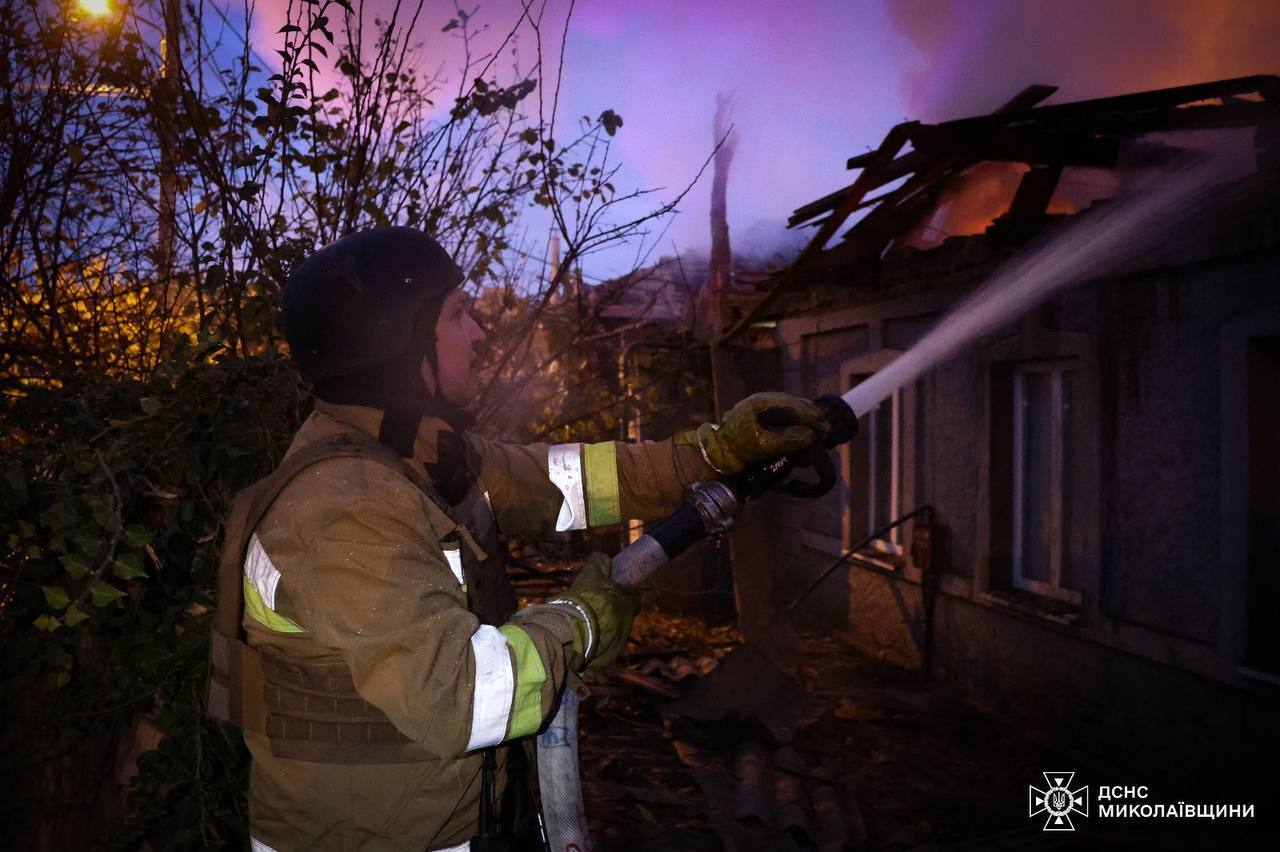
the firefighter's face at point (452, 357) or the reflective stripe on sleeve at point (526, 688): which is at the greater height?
the firefighter's face at point (452, 357)

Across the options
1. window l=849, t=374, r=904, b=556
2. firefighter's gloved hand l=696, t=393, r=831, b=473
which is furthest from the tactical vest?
window l=849, t=374, r=904, b=556

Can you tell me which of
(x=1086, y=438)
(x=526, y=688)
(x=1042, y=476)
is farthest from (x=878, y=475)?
(x=526, y=688)

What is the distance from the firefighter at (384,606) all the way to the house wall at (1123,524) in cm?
440

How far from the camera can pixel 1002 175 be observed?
7.61m

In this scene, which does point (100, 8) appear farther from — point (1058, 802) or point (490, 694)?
point (1058, 802)

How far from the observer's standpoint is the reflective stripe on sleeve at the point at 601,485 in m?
2.69

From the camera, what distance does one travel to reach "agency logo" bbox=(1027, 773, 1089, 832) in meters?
4.86

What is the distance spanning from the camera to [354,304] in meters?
2.08

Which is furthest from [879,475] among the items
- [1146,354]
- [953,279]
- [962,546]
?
[1146,354]

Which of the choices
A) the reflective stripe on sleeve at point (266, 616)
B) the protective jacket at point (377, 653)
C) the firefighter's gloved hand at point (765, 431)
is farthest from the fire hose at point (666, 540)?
the reflective stripe on sleeve at point (266, 616)

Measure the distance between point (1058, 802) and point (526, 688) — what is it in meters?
4.86

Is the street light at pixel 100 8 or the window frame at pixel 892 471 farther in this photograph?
the window frame at pixel 892 471

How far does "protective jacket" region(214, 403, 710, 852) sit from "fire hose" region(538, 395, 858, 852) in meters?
0.15

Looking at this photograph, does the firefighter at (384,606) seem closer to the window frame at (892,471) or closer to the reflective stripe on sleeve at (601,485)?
the reflective stripe on sleeve at (601,485)
